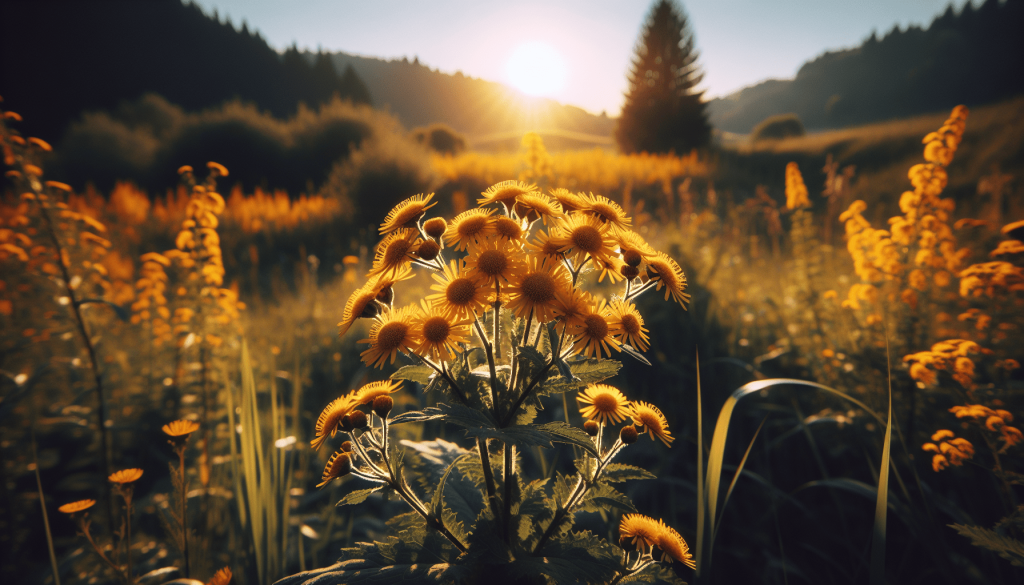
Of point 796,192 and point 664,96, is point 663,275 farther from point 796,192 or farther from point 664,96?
point 664,96

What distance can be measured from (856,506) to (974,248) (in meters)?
1.90

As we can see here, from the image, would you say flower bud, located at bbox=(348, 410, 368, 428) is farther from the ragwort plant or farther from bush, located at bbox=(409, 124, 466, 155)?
bush, located at bbox=(409, 124, 466, 155)

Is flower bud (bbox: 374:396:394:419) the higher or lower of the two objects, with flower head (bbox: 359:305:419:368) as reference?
lower

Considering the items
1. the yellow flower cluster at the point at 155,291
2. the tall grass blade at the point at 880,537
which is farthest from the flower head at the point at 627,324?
the yellow flower cluster at the point at 155,291

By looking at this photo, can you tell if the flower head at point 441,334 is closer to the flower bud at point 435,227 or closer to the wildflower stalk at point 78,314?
the flower bud at point 435,227

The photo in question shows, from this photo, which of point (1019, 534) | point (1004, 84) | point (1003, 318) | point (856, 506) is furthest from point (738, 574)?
point (1004, 84)

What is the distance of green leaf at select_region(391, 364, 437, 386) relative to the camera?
0.88 metres

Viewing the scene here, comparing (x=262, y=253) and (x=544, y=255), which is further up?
(x=544, y=255)

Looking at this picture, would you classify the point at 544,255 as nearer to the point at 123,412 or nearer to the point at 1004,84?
the point at 123,412

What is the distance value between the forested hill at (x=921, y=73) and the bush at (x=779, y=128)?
6465mm

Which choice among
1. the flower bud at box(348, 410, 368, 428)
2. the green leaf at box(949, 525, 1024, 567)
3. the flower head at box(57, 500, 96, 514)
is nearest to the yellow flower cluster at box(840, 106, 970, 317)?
the green leaf at box(949, 525, 1024, 567)

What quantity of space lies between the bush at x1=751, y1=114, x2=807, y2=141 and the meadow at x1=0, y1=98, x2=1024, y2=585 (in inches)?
1121

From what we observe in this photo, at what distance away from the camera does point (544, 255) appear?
0.89 m

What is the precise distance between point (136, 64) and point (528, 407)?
53.9 meters
